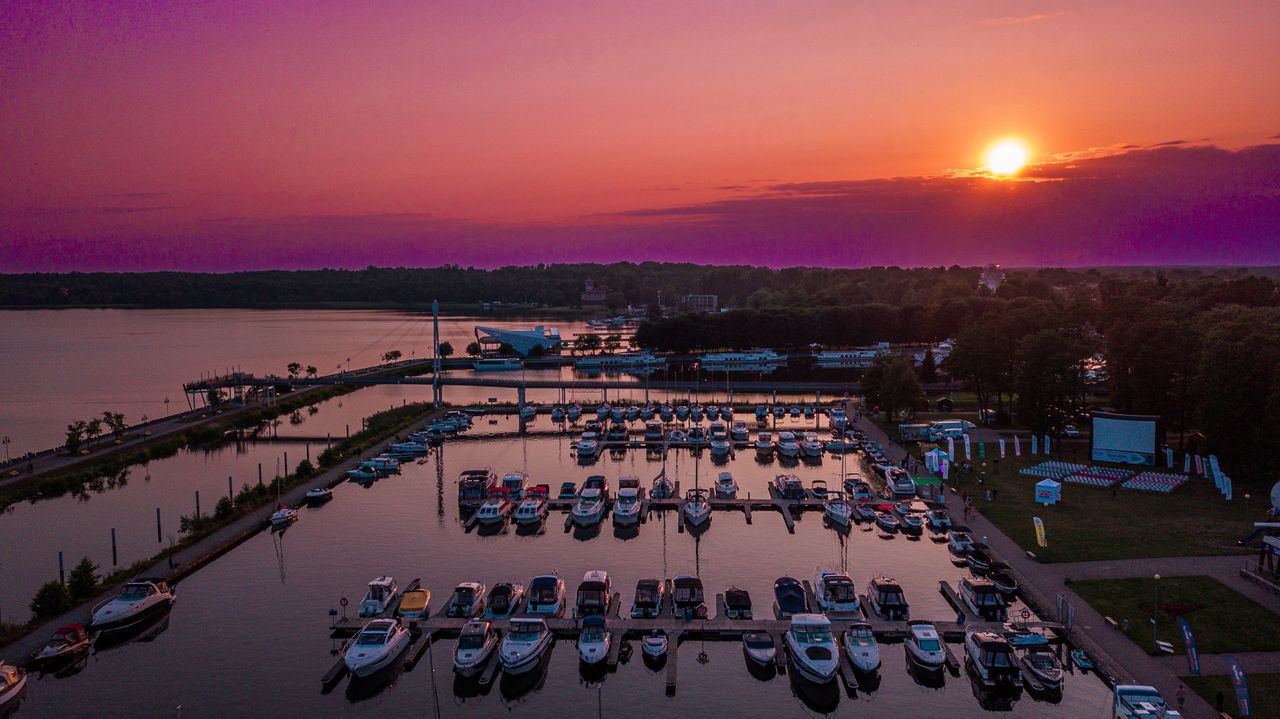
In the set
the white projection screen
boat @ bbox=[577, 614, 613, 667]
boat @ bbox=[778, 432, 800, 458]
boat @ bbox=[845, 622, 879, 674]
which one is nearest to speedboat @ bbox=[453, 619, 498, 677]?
boat @ bbox=[577, 614, 613, 667]

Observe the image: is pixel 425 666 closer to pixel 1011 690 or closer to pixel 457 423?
pixel 1011 690

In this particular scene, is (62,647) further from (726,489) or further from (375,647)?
(726,489)

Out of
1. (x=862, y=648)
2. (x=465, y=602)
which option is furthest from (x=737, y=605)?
(x=465, y=602)

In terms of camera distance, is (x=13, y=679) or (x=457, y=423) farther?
(x=457, y=423)

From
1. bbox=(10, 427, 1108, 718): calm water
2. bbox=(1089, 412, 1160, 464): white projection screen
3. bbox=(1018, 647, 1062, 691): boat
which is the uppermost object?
bbox=(1089, 412, 1160, 464): white projection screen

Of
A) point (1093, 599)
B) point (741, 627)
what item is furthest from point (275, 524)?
point (1093, 599)

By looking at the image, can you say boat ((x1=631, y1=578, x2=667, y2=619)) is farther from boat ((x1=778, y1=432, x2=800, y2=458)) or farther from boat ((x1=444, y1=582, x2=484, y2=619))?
boat ((x1=778, y1=432, x2=800, y2=458))
